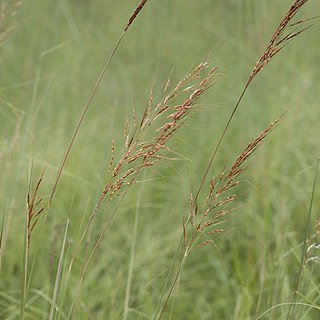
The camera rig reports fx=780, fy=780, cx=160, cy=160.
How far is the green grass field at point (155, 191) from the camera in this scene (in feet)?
8.57

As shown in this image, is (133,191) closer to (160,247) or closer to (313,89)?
(160,247)

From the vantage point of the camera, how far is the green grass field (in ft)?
8.57

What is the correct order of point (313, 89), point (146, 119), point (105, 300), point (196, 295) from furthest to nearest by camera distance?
1. point (313, 89)
2. point (196, 295)
3. point (105, 300)
4. point (146, 119)

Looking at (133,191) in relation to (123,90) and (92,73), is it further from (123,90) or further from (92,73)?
(92,73)

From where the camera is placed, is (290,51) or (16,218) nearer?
(16,218)

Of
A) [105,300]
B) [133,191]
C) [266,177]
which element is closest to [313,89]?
[266,177]

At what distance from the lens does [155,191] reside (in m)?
3.78

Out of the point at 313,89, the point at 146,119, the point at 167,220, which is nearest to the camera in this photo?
the point at 146,119

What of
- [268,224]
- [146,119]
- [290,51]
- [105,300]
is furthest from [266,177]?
[146,119]

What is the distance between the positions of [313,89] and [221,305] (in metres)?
1.90

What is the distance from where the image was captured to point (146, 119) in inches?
58.1

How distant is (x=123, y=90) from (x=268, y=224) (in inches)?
77.7

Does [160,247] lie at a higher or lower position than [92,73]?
lower

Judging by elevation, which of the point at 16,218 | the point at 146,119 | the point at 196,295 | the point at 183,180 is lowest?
the point at 196,295
